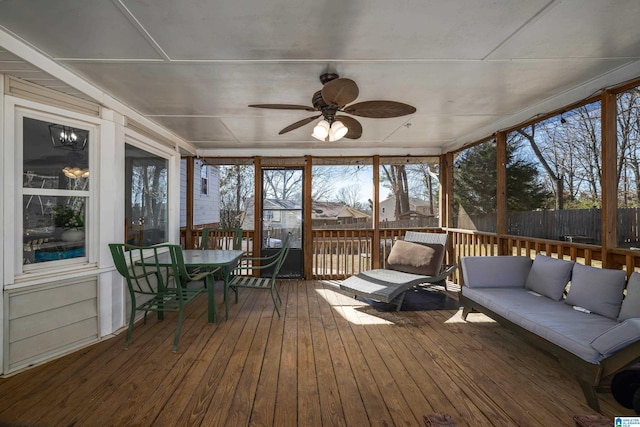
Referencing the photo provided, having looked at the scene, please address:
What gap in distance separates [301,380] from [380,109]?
2.24m

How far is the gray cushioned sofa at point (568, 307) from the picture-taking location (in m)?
1.85

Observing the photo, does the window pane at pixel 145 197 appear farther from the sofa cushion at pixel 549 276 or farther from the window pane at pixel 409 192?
the sofa cushion at pixel 549 276

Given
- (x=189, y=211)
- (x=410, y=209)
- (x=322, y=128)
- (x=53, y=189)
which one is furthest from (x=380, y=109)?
(x=189, y=211)

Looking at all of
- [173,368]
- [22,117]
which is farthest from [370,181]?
[22,117]

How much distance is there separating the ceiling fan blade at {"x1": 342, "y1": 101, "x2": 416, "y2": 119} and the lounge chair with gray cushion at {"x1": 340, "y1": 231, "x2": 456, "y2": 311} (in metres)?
2.13

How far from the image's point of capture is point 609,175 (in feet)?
8.73

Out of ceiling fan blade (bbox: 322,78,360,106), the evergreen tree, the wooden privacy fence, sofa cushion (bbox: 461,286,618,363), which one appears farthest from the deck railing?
ceiling fan blade (bbox: 322,78,360,106)

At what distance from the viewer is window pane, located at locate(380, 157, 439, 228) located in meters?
5.75

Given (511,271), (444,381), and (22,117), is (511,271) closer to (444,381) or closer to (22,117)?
(444,381)

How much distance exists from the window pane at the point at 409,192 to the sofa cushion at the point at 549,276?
267 cm

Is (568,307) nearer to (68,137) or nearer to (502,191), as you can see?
(502,191)

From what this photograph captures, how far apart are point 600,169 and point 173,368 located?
4.16 metres

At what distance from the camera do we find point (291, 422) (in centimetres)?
177

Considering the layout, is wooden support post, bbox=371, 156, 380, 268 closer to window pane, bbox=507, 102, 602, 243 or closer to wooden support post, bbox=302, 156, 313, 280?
wooden support post, bbox=302, 156, 313, 280
